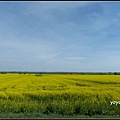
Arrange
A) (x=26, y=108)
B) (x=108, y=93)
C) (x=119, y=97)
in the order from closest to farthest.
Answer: (x=26, y=108) < (x=119, y=97) < (x=108, y=93)

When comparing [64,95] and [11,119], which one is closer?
[11,119]

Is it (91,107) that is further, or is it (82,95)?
(82,95)

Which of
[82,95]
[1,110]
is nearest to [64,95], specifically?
[82,95]

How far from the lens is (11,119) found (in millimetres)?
8242

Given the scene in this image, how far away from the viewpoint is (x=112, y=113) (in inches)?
412

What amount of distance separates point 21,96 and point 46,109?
233 inches

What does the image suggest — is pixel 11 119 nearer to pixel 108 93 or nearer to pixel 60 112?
pixel 60 112

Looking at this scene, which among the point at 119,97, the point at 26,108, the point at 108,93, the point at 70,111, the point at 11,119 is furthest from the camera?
the point at 108,93

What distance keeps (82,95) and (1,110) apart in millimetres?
7854

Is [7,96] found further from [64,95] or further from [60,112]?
[60,112]

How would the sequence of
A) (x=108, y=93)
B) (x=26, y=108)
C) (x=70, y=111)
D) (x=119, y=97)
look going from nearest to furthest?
(x=70, y=111)
(x=26, y=108)
(x=119, y=97)
(x=108, y=93)

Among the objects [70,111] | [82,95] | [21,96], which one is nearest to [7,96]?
[21,96]

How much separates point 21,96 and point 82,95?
5.13 metres

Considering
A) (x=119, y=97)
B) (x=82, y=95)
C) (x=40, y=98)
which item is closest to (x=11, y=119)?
(x=40, y=98)
